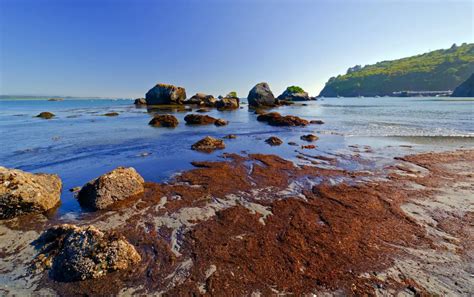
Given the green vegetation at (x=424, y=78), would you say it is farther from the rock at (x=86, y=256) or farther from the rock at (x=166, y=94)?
the rock at (x=86, y=256)

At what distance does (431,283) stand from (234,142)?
12.4 m

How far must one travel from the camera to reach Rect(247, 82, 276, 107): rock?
59.1 metres

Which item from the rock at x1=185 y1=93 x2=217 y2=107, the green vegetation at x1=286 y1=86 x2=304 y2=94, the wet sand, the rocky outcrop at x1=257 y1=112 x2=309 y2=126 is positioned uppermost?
the green vegetation at x1=286 y1=86 x2=304 y2=94

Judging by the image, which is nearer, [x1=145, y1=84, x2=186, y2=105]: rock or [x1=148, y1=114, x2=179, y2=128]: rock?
[x1=148, y1=114, x2=179, y2=128]: rock

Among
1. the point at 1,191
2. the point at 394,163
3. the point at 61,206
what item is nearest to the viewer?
the point at 1,191

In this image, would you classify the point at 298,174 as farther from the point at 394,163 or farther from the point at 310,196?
the point at 394,163

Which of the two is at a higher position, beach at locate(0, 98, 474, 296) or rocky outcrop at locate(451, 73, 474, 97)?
rocky outcrop at locate(451, 73, 474, 97)

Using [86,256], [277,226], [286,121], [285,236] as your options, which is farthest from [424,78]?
[86,256]

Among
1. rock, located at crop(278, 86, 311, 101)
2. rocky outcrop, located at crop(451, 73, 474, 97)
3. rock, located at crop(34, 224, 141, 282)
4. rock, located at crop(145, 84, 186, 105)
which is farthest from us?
rock, located at crop(278, 86, 311, 101)

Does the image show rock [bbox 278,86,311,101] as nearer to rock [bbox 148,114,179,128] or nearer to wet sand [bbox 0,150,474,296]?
rock [bbox 148,114,179,128]

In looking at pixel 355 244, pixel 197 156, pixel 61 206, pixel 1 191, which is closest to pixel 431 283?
pixel 355 244

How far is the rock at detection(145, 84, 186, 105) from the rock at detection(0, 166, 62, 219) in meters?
59.7

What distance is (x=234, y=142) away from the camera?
15266 millimetres

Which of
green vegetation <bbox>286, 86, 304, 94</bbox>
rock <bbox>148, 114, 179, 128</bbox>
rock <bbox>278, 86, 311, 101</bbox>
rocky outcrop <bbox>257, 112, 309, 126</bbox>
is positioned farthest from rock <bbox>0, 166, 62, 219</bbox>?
green vegetation <bbox>286, 86, 304, 94</bbox>
